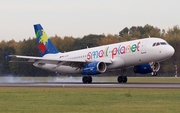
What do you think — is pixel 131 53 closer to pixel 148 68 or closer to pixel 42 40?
→ pixel 148 68

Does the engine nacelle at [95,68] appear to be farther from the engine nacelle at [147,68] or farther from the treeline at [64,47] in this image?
the treeline at [64,47]

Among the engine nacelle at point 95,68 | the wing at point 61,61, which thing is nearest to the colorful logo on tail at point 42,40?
the wing at point 61,61

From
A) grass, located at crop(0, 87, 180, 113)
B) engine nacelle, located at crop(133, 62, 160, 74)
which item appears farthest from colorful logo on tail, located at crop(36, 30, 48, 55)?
grass, located at crop(0, 87, 180, 113)

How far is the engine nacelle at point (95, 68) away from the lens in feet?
171

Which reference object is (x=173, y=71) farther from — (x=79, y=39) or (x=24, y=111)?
(x=24, y=111)

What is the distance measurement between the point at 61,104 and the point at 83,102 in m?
1.45

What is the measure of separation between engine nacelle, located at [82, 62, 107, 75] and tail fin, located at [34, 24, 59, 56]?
11360 mm

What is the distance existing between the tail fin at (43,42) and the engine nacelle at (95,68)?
1136 cm

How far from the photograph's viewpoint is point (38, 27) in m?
65.1

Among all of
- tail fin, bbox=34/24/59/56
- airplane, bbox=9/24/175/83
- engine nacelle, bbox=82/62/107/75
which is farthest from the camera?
tail fin, bbox=34/24/59/56

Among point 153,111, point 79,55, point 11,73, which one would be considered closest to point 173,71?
point 11,73

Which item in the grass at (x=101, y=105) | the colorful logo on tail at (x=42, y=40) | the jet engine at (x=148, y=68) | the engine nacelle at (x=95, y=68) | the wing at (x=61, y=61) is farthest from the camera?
the colorful logo on tail at (x=42, y=40)

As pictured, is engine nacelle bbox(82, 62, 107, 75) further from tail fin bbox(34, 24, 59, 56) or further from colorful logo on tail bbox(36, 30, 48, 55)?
colorful logo on tail bbox(36, 30, 48, 55)

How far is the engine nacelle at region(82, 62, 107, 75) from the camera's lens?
52.1m
